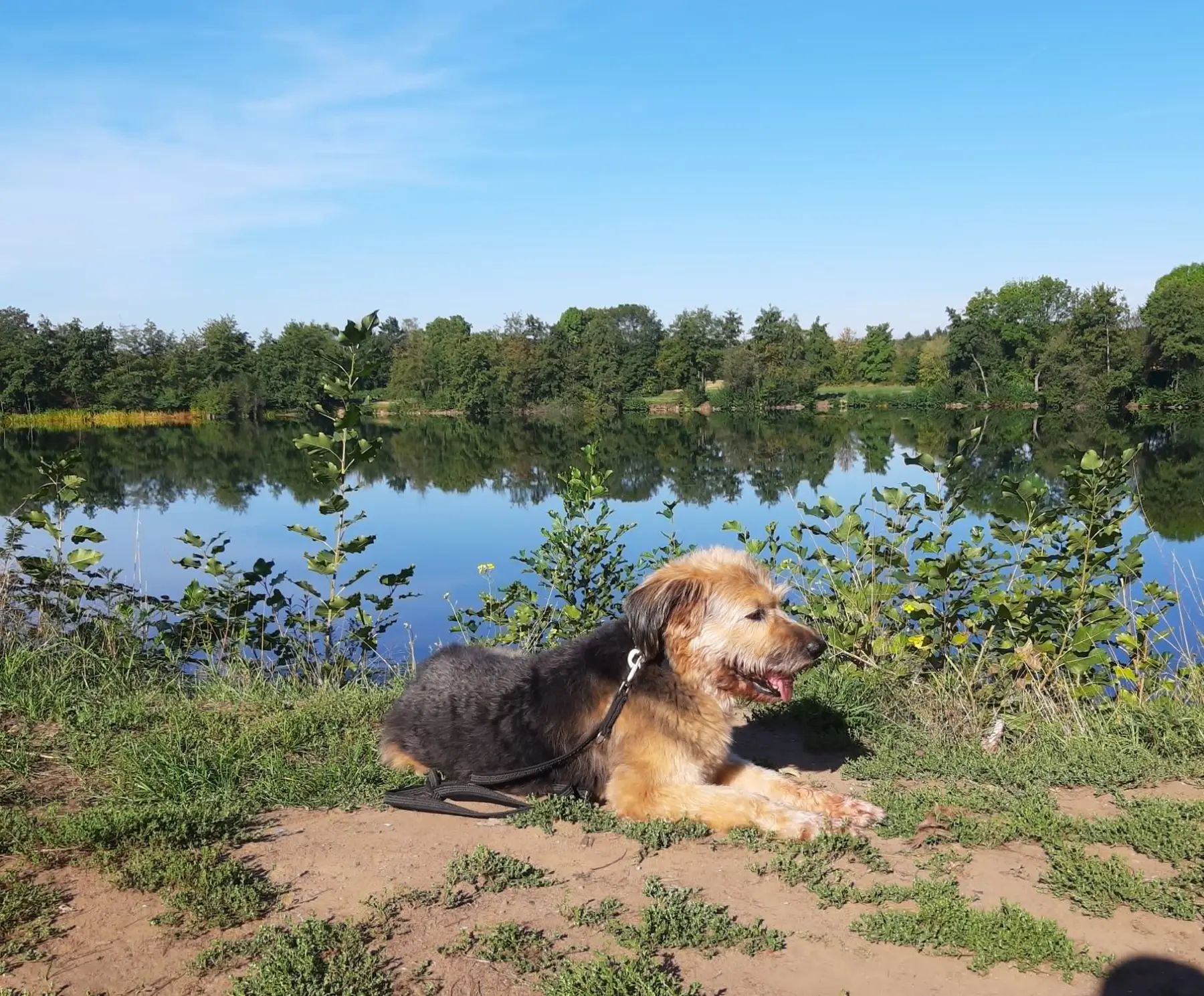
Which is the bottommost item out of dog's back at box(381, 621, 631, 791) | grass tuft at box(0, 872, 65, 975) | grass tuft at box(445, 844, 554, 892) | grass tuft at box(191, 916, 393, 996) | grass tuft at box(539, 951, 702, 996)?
grass tuft at box(445, 844, 554, 892)

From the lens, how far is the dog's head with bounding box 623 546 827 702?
4.66 meters

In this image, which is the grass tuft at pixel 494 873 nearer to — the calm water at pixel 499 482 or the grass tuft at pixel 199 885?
the grass tuft at pixel 199 885

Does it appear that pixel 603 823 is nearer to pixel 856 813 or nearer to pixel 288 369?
pixel 856 813

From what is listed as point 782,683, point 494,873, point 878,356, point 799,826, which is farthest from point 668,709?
point 878,356

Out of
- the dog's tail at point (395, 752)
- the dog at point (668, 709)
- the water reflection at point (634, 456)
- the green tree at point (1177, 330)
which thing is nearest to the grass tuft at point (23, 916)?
the dog's tail at point (395, 752)

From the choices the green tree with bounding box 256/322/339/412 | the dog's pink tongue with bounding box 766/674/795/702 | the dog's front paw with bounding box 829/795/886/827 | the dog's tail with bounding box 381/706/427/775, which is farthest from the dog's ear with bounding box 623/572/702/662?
the green tree with bounding box 256/322/339/412

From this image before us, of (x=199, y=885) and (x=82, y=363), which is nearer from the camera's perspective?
(x=199, y=885)

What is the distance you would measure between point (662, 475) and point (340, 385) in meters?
21.9

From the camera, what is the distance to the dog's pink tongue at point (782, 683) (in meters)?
4.72

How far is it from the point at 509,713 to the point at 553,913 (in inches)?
54.8

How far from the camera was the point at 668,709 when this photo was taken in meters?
4.72

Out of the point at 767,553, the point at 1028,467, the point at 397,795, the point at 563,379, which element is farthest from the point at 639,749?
the point at 563,379

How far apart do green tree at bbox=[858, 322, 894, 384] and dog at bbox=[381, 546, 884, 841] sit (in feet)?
357

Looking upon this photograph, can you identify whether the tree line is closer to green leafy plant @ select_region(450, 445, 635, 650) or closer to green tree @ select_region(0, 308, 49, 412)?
green tree @ select_region(0, 308, 49, 412)
